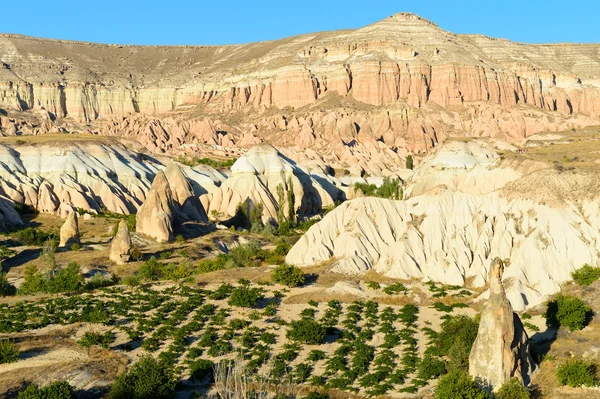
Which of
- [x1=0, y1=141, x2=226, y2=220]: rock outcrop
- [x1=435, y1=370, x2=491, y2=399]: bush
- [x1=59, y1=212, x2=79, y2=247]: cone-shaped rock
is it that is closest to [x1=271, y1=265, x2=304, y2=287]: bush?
[x1=435, y1=370, x2=491, y2=399]: bush

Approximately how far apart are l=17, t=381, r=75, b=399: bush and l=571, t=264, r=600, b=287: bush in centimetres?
2847

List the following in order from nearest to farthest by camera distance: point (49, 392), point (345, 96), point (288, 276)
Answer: point (49, 392) → point (288, 276) → point (345, 96)

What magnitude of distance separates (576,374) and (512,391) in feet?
9.97

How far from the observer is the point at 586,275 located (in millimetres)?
41969

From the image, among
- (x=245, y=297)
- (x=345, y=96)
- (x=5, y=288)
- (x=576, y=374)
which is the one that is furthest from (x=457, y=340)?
(x=345, y=96)

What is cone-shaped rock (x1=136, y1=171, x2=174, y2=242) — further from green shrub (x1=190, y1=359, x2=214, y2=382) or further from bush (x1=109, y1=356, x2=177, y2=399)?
bush (x1=109, y1=356, x2=177, y2=399)

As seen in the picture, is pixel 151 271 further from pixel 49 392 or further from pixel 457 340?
pixel 457 340

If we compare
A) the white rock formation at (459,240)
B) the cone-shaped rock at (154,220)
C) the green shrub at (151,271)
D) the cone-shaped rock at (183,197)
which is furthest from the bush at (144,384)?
the cone-shaped rock at (183,197)

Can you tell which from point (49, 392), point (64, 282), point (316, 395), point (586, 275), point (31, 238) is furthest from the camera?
point (31, 238)

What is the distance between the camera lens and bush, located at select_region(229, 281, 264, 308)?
128 feet

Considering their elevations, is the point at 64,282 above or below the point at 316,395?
above

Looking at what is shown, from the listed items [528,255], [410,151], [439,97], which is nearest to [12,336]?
[528,255]

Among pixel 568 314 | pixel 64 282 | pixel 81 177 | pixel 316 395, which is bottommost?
Result: pixel 316 395

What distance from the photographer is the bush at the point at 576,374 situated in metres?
27.6
